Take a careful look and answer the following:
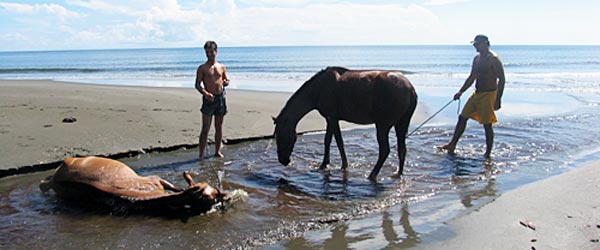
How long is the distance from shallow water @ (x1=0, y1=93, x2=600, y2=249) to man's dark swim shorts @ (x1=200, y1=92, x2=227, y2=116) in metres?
0.76

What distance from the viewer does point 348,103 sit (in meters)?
6.79

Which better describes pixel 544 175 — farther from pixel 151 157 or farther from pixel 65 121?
pixel 65 121

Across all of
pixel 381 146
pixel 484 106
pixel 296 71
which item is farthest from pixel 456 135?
pixel 296 71

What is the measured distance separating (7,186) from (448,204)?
5.44 m

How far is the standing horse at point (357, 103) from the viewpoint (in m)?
6.65

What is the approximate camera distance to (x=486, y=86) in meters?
8.13

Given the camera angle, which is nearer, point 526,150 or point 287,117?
point 287,117

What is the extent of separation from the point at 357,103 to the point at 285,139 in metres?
1.16

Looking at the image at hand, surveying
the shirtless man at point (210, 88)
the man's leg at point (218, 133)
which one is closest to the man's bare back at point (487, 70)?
the shirtless man at point (210, 88)

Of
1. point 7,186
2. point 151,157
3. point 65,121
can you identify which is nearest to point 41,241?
point 7,186

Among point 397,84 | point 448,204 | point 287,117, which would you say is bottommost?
point 448,204

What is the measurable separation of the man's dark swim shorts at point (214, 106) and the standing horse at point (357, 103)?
3.92ft

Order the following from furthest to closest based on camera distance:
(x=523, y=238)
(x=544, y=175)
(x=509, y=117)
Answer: (x=509, y=117) < (x=544, y=175) < (x=523, y=238)

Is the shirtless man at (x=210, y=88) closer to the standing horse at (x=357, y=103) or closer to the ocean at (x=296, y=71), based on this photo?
the standing horse at (x=357, y=103)
